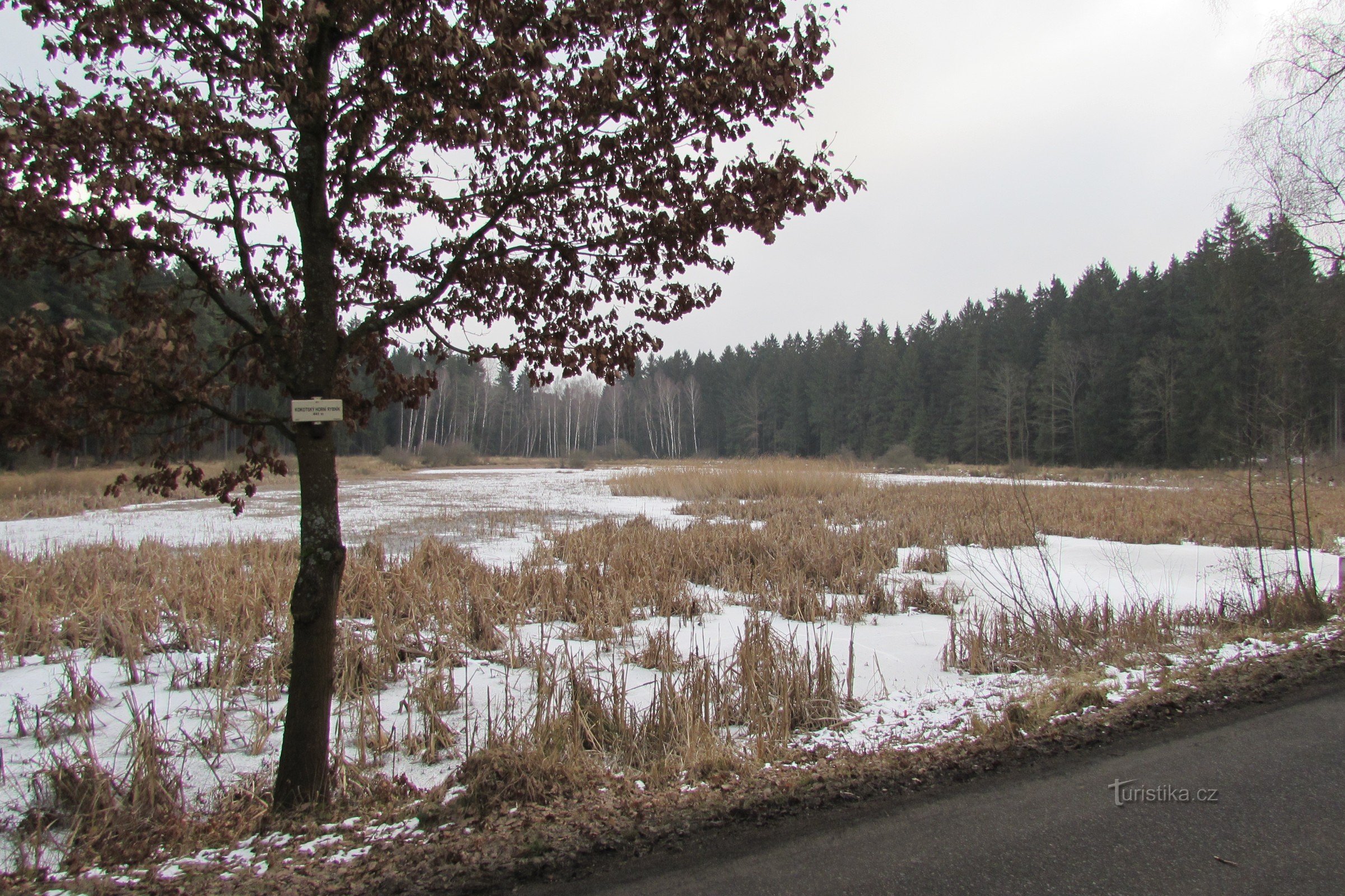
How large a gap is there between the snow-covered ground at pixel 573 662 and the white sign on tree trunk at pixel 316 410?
5.34ft

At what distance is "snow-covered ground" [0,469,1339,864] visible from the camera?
11.5 ft

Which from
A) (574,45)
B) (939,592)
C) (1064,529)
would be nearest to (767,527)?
(939,592)

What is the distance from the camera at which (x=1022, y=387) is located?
161ft

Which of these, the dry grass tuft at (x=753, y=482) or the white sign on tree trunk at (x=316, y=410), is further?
the dry grass tuft at (x=753, y=482)

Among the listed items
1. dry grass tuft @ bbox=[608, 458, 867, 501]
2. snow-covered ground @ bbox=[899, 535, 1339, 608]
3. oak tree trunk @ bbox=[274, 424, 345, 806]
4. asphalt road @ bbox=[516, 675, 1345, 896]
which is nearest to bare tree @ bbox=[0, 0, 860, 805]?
oak tree trunk @ bbox=[274, 424, 345, 806]

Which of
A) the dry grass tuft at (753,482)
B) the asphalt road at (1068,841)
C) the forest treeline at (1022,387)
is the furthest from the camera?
the forest treeline at (1022,387)

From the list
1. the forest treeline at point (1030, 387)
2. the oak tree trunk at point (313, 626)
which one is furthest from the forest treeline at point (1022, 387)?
the oak tree trunk at point (313, 626)

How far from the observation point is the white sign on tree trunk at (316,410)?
8.68 ft

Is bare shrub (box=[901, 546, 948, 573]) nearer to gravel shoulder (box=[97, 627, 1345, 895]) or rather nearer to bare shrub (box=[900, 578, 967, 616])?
bare shrub (box=[900, 578, 967, 616])

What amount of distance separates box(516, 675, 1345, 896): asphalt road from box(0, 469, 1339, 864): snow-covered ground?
0.74 m

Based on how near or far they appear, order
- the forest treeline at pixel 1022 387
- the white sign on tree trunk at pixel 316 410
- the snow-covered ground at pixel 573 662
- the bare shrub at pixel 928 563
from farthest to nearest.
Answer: the forest treeline at pixel 1022 387
the bare shrub at pixel 928 563
the snow-covered ground at pixel 573 662
the white sign on tree trunk at pixel 316 410

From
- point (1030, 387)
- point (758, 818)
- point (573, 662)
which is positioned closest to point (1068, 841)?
point (758, 818)

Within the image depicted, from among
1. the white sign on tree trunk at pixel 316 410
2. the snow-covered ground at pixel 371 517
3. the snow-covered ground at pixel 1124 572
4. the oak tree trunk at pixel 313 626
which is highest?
the white sign on tree trunk at pixel 316 410

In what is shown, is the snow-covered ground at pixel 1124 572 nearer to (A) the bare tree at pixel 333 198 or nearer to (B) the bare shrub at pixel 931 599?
(B) the bare shrub at pixel 931 599
